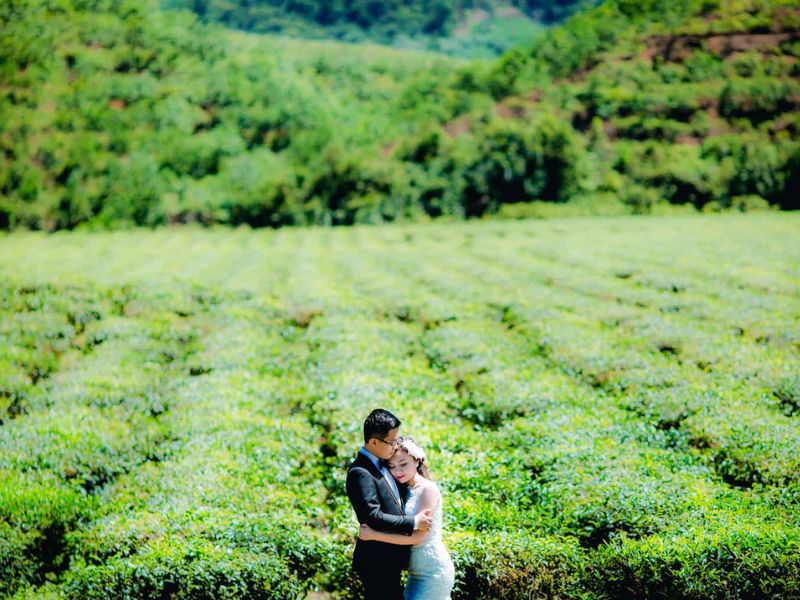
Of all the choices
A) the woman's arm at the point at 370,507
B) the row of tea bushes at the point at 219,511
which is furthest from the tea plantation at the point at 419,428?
the woman's arm at the point at 370,507

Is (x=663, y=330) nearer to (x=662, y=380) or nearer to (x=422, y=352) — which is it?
(x=662, y=380)

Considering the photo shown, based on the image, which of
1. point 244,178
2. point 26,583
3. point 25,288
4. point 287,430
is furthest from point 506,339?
point 244,178

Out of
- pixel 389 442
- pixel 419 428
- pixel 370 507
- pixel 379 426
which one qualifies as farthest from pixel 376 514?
pixel 419 428

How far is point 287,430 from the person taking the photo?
14.4 meters

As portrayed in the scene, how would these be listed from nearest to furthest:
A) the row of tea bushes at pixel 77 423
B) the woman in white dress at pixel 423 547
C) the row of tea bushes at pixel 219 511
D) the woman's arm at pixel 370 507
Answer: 1. the woman's arm at pixel 370 507
2. the woman in white dress at pixel 423 547
3. the row of tea bushes at pixel 219 511
4. the row of tea bushes at pixel 77 423

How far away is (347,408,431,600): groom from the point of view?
21.0ft

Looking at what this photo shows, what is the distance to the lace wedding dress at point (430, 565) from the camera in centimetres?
670

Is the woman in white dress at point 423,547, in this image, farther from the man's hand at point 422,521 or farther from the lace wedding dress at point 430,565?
the man's hand at point 422,521

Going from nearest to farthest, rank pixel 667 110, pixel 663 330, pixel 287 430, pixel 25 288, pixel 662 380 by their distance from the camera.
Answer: pixel 287 430
pixel 662 380
pixel 663 330
pixel 25 288
pixel 667 110

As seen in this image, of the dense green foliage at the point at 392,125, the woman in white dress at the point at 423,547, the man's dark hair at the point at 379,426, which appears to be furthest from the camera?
the dense green foliage at the point at 392,125

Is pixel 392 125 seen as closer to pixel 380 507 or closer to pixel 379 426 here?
pixel 379 426

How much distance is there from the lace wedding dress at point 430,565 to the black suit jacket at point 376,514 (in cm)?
13

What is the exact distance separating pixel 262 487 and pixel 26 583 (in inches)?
155

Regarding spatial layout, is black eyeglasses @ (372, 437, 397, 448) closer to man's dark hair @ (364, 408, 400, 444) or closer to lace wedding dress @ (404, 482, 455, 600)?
man's dark hair @ (364, 408, 400, 444)
